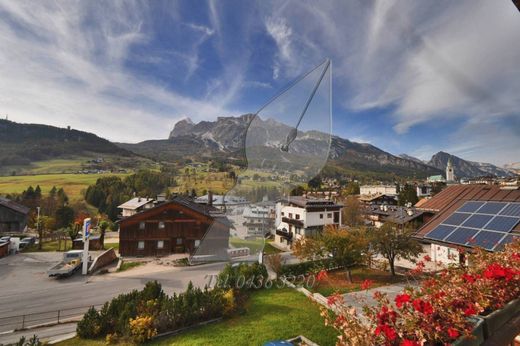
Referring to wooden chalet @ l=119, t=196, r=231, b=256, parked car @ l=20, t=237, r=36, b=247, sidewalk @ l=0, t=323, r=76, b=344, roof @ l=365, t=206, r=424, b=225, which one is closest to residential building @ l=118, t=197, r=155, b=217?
parked car @ l=20, t=237, r=36, b=247

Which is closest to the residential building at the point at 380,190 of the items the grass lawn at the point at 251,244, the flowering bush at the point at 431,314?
the flowering bush at the point at 431,314

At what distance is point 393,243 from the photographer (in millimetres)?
15094

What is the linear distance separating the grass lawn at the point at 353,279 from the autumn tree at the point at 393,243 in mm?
944

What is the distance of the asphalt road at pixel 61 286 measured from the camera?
39.7ft

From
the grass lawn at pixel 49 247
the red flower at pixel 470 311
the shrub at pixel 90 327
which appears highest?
the red flower at pixel 470 311

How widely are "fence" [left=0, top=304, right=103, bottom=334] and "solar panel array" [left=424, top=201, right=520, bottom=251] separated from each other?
1760 centimetres

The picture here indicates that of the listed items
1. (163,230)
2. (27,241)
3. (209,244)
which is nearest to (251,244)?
(209,244)

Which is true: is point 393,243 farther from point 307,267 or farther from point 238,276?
point 238,276

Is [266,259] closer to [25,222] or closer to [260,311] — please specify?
[260,311]

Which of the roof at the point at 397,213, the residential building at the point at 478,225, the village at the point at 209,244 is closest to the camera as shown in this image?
the village at the point at 209,244

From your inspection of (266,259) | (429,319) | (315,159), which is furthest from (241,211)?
(266,259)

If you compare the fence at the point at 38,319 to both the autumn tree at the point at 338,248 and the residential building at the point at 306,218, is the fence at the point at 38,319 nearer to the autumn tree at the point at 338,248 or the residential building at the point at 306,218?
the autumn tree at the point at 338,248

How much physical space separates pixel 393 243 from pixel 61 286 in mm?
22168

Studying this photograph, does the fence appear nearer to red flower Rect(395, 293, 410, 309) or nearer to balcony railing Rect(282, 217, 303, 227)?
red flower Rect(395, 293, 410, 309)
